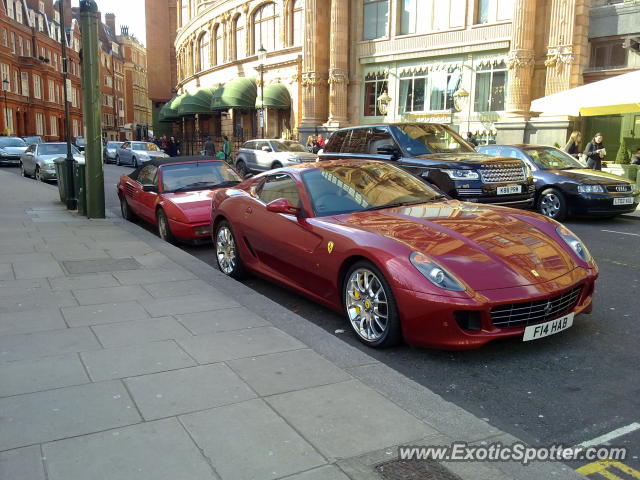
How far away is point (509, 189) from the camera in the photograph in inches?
410

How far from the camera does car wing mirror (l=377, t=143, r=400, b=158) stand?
36.0 ft

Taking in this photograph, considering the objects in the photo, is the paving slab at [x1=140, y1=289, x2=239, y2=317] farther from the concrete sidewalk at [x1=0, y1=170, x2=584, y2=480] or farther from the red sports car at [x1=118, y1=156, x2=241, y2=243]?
the red sports car at [x1=118, y1=156, x2=241, y2=243]

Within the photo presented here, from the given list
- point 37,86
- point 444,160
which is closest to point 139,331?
point 444,160

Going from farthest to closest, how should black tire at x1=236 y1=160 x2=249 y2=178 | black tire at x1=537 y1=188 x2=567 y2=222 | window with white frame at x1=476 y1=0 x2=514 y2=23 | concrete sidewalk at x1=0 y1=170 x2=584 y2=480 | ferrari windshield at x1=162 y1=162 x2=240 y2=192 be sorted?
window with white frame at x1=476 y1=0 x2=514 y2=23
black tire at x1=236 y1=160 x2=249 y2=178
black tire at x1=537 y1=188 x2=567 y2=222
ferrari windshield at x1=162 y1=162 x2=240 y2=192
concrete sidewalk at x1=0 y1=170 x2=584 y2=480

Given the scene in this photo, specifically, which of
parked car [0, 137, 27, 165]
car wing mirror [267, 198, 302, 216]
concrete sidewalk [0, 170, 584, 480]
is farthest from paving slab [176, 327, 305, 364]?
parked car [0, 137, 27, 165]

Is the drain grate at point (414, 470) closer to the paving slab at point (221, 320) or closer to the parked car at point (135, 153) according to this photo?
the paving slab at point (221, 320)

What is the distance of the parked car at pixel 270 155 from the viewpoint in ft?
69.4

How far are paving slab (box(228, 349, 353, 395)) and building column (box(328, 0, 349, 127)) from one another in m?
27.0

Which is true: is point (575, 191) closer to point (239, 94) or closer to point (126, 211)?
point (126, 211)

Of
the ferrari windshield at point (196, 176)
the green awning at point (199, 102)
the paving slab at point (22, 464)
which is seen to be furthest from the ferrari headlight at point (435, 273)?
the green awning at point (199, 102)

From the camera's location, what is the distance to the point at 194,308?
17.1 feet

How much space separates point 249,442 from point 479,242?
2.45m

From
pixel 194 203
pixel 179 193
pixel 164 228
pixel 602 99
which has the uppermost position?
pixel 602 99

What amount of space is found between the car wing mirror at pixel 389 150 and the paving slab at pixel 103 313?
6.81 meters
